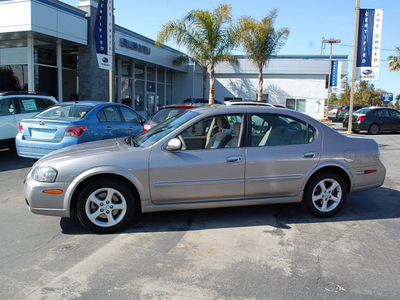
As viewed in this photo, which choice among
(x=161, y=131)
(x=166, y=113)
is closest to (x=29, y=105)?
(x=166, y=113)

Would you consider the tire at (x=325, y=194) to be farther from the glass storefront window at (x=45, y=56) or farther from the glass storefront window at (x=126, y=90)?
the glass storefront window at (x=126, y=90)

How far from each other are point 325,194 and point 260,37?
61.1 ft

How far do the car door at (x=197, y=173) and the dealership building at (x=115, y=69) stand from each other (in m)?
9.35

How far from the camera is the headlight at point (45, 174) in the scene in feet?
13.4

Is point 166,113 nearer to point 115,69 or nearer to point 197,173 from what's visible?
point 197,173

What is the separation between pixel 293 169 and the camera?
Result: 466cm

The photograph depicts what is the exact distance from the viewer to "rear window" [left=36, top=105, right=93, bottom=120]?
25.0ft

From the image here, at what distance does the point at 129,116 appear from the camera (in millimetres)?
8852

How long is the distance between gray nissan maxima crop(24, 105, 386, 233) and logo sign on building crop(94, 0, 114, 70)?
8.06m

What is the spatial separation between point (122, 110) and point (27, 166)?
2.74m

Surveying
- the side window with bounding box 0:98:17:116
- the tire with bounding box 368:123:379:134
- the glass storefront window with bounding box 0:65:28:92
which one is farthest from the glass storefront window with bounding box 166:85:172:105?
the side window with bounding box 0:98:17:116

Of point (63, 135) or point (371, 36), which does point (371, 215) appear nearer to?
point (63, 135)

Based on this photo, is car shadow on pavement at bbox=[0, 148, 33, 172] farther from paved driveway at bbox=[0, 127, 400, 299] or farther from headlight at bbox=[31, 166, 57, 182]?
headlight at bbox=[31, 166, 57, 182]

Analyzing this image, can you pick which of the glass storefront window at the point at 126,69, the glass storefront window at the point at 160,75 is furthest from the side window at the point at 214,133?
the glass storefront window at the point at 160,75
